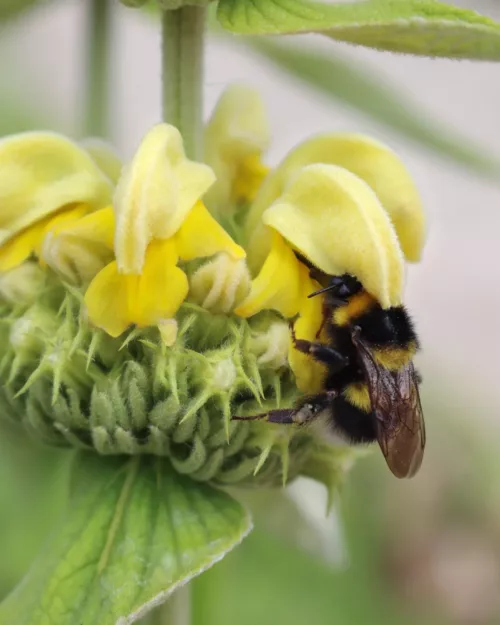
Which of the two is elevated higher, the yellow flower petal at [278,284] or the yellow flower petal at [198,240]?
the yellow flower petal at [198,240]

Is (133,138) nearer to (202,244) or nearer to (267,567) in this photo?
(267,567)

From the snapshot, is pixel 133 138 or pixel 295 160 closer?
pixel 295 160

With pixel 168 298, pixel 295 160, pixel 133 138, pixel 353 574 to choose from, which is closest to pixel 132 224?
pixel 168 298

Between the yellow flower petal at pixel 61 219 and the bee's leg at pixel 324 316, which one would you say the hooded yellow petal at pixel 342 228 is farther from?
the yellow flower petal at pixel 61 219

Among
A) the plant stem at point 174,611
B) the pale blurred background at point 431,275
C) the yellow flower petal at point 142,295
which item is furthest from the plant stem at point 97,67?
the plant stem at point 174,611

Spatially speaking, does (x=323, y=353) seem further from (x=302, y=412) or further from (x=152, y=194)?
(x=152, y=194)
